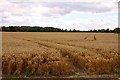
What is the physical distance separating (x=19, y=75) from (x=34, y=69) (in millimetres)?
844

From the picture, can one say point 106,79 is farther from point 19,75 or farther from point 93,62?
point 19,75

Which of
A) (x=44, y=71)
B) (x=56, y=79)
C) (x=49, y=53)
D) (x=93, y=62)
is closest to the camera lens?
(x=56, y=79)

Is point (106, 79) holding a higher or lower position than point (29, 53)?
lower

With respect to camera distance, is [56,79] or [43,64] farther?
[43,64]

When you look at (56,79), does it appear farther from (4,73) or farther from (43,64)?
(4,73)

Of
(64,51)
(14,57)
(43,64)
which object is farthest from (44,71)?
(64,51)

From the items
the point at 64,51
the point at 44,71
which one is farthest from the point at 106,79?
the point at 64,51

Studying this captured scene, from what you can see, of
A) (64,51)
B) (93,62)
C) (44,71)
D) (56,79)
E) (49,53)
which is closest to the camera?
(56,79)

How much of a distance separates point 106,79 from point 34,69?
3769 mm

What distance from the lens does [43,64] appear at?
15242mm

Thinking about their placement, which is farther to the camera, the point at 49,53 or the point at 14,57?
the point at 49,53

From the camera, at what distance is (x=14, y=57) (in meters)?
15.8

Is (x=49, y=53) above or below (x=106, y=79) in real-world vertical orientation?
above

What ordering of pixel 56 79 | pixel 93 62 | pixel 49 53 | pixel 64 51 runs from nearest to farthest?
1. pixel 56 79
2. pixel 93 62
3. pixel 49 53
4. pixel 64 51
